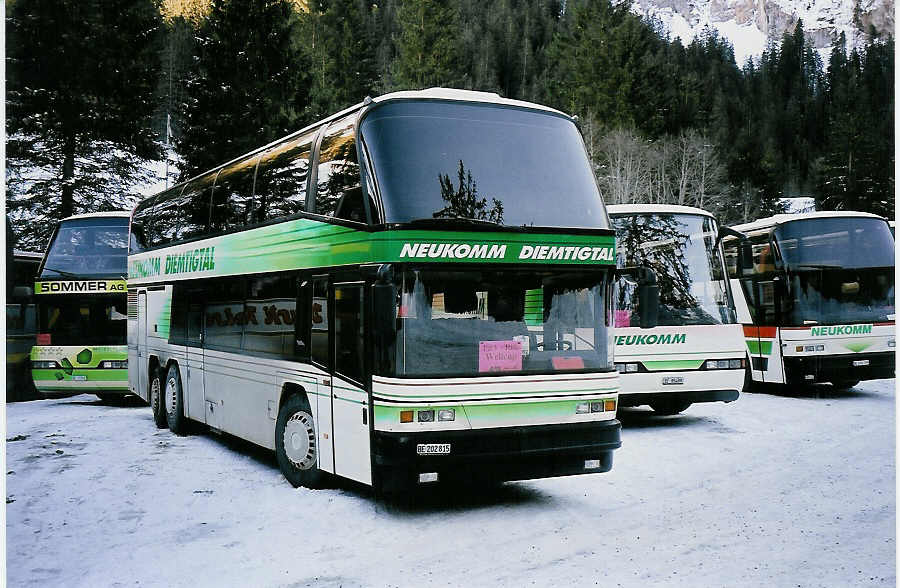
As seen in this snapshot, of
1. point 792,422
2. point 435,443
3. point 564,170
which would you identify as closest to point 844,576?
point 435,443

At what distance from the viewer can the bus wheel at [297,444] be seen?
8.89 meters

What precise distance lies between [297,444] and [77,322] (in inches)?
393

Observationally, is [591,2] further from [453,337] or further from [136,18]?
[453,337]

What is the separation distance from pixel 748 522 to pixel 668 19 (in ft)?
209

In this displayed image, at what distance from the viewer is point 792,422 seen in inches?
533

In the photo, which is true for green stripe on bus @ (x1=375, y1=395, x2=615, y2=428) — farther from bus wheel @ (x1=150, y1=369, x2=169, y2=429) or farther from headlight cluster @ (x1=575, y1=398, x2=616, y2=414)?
bus wheel @ (x1=150, y1=369, x2=169, y2=429)

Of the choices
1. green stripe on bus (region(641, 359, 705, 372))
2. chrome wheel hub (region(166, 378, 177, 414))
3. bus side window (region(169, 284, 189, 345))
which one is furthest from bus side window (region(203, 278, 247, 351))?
green stripe on bus (region(641, 359, 705, 372))

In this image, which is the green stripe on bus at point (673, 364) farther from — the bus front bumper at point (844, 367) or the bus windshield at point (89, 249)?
the bus windshield at point (89, 249)

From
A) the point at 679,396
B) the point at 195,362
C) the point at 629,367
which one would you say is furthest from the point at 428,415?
the point at 679,396

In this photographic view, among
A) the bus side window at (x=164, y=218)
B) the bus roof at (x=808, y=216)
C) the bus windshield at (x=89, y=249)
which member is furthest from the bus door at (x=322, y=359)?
the bus roof at (x=808, y=216)

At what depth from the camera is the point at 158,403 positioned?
14.0m

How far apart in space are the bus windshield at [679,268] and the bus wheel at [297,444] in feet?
19.2

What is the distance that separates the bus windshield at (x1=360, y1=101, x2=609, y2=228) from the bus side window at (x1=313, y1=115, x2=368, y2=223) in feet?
0.96

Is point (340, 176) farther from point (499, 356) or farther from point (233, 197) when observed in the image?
point (233, 197)
